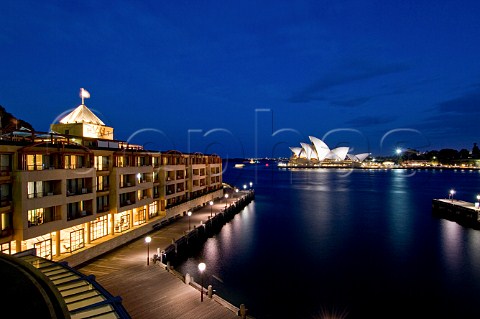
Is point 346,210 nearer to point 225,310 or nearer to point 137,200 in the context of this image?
point 137,200

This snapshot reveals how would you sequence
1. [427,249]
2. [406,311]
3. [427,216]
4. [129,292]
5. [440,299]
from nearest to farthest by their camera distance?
[129,292] → [406,311] → [440,299] → [427,249] → [427,216]

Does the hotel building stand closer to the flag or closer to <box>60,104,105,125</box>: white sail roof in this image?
<box>60,104,105,125</box>: white sail roof

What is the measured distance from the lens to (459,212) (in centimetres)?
4641

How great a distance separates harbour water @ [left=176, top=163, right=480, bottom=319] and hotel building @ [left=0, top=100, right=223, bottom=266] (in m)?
7.26

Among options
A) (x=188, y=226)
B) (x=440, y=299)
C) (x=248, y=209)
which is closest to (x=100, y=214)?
(x=188, y=226)

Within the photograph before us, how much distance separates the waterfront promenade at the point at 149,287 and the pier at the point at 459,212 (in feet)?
131

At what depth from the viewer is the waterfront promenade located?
14.7 metres

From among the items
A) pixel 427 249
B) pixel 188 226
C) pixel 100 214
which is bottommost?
pixel 427 249

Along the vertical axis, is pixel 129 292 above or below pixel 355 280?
above

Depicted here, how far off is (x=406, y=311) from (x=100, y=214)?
2345 centimetres

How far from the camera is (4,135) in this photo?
21719mm

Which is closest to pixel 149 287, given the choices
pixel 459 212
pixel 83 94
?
pixel 83 94

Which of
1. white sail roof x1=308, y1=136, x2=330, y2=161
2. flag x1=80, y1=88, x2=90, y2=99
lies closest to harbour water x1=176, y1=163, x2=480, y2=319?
flag x1=80, y1=88, x2=90, y2=99

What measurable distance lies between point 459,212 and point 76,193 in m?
52.3
